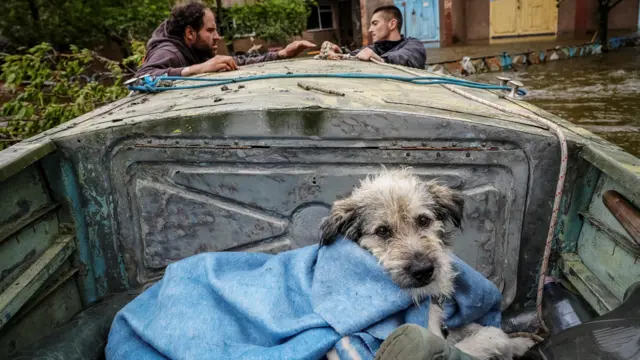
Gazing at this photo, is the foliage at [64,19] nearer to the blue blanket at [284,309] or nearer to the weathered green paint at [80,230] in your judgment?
the weathered green paint at [80,230]

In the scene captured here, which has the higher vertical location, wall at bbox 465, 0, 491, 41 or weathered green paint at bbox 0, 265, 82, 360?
wall at bbox 465, 0, 491, 41

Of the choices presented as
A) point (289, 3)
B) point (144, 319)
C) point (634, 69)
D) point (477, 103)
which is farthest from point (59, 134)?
point (289, 3)

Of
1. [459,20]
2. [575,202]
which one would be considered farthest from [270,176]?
[459,20]

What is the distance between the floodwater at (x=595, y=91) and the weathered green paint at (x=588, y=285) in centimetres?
486

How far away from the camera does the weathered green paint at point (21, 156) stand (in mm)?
2152

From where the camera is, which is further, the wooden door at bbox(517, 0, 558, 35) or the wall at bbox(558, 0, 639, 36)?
the wooden door at bbox(517, 0, 558, 35)

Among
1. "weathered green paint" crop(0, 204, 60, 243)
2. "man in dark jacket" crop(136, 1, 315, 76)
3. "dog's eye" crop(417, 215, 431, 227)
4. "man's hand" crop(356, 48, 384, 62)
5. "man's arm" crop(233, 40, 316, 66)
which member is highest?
"man in dark jacket" crop(136, 1, 315, 76)

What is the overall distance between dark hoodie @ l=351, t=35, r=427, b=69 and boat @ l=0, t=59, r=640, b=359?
2865 mm

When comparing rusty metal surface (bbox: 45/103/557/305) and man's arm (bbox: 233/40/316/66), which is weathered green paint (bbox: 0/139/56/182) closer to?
rusty metal surface (bbox: 45/103/557/305)

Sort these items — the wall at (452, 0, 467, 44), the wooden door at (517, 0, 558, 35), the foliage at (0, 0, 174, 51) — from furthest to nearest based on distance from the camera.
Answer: the wall at (452, 0, 467, 44) < the wooden door at (517, 0, 558, 35) < the foliage at (0, 0, 174, 51)

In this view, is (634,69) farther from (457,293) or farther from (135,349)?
(135,349)

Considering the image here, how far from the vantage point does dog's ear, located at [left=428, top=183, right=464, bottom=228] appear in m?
2.06

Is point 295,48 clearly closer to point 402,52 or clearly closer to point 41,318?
point 402,52

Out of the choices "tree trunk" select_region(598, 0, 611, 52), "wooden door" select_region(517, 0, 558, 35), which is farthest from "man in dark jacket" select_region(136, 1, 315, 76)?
"wooden door" select_region(517, 0, 558, 35)
